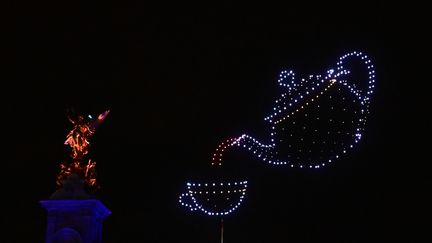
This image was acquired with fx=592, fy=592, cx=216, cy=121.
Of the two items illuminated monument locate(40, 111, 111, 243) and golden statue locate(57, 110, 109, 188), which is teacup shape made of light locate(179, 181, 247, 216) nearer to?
golden statue locate(57, 110, 109, 188)

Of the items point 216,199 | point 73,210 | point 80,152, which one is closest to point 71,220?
point 73,210

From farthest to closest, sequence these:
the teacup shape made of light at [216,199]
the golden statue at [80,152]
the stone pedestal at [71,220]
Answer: the teacup shape made of light at [216,199] → the golden statue at [80,152] → the stone pedestal at [71,220]

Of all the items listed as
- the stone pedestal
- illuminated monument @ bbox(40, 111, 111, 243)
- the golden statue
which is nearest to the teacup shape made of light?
the golden statue

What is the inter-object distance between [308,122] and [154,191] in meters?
5.31

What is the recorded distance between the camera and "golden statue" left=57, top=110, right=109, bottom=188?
36.9 feet

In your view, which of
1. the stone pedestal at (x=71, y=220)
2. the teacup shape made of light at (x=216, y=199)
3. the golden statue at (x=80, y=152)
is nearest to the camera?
the stone pedestal at (x=71, y=220)

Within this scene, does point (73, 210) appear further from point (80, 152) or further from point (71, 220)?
point (80, 152)

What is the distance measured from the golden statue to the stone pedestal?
0.52 m

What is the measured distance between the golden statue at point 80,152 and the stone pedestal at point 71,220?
519mm

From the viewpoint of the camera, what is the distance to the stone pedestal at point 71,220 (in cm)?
1070

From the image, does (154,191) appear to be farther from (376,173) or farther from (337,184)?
(376,173)

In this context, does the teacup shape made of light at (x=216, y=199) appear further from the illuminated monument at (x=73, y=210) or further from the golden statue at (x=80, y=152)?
the illuminated monument at (x=73, y=210)

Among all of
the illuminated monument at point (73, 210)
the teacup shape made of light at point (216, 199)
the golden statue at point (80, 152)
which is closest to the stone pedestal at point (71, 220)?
the illuminated monument at point (73, 210)

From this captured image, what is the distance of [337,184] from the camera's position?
15977mm
